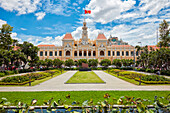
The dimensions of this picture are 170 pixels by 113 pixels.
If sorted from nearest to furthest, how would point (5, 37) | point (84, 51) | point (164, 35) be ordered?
point (5, 37)
point (164, 35)
point (84, 51)

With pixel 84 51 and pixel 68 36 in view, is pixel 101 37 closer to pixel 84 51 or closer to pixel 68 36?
pixel 84 51

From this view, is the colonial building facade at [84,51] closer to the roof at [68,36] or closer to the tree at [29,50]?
the roof at [68,36]

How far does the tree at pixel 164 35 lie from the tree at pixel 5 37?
156ft

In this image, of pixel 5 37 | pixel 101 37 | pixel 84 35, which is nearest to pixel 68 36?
pixel 84 35

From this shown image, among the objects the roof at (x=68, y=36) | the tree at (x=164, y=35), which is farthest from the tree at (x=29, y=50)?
the tree at (x=164, y=35)

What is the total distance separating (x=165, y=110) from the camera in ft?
19.0

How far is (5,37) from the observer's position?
3672 cm

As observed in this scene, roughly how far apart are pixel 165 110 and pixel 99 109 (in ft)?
10.3

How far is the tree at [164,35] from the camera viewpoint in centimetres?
3903

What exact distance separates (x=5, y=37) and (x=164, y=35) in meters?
49.3

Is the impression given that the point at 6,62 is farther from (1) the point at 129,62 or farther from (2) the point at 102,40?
(2) the point at 102,40

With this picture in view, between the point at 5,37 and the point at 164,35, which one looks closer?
the point at 5,37

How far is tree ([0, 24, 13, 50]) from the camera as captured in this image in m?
36.2

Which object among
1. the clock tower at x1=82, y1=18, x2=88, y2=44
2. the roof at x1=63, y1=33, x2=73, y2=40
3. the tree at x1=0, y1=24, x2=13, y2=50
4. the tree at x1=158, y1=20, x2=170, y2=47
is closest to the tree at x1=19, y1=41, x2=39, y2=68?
the tree at x1=0, y1=24, x2=13, y2=50
